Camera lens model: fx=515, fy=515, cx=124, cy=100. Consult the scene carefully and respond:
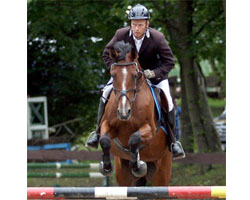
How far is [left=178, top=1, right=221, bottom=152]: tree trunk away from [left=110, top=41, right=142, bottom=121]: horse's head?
599 cm

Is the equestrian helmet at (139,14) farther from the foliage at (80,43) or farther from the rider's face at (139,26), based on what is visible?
the foliage at (80,43)

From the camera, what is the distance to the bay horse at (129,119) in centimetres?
525

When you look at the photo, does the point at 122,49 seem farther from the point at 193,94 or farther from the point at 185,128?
the point at 185,128

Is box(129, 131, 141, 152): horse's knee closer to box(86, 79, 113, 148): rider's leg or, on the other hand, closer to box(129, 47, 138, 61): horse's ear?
box(86, 79, 113, 148): rider's leg

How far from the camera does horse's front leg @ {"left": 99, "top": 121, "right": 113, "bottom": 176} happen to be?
5.29 m

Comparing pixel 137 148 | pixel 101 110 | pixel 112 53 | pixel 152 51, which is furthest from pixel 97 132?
pixel 152 51

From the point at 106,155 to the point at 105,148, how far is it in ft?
0.39

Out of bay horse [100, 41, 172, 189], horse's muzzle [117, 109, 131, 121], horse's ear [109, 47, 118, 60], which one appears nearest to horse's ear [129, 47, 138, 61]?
bay horse [100, 41, 172, 189]

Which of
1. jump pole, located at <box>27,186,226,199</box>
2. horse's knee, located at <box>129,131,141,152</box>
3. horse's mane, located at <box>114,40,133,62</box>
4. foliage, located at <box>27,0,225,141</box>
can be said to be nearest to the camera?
jump pole, located at <box>27,186,226,199</box>

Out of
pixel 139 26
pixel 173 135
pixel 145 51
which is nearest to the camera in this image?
pixel 139 26

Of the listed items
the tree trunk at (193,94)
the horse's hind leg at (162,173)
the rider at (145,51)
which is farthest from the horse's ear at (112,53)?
the tree trunk at (193,94)

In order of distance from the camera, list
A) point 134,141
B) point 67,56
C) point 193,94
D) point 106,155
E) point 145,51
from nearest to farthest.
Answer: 1. point 134,141
2. point 106,155
3. point 145,51
4. point 193,94
5. point 67,56

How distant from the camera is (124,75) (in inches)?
207

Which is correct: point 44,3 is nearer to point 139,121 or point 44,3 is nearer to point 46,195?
point 139,121
